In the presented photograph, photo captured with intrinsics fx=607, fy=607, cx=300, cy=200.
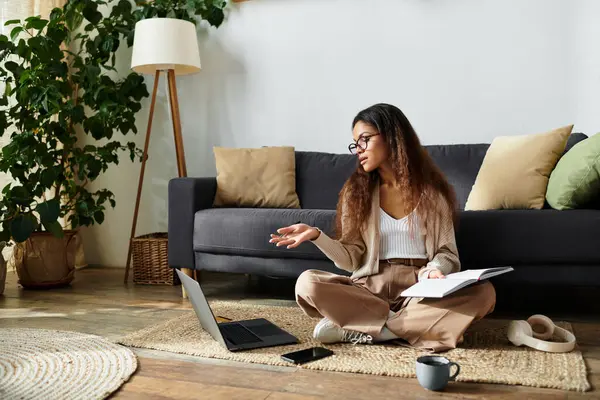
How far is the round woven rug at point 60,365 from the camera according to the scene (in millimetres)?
1659

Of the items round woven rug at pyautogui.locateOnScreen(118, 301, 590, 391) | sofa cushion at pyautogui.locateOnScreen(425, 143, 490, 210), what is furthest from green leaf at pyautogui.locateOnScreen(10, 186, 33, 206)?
sofa cushion at pyautogui.locateOnScreen(425, 143, 490, 210)

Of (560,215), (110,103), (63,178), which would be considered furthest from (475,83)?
(63,178)

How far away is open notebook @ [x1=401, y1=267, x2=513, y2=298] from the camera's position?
5.93 feet

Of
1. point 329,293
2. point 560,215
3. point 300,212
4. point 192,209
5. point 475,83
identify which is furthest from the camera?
point 475,83

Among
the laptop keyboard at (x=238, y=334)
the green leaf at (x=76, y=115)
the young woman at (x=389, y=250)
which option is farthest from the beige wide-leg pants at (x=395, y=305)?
the green leaf at (x=76, y=115)

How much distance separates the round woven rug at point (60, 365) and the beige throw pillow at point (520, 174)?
1.65m

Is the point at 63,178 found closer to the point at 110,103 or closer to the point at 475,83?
the point at 110,103

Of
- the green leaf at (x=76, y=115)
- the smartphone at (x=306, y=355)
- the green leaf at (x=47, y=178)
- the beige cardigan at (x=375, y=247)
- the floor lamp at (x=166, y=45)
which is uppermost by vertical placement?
the floor lamp at (x=166, y=45)

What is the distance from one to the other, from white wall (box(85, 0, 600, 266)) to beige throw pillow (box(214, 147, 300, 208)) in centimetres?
42

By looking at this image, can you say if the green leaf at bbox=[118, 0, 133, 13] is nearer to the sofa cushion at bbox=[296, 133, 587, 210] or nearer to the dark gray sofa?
the dark gray sofa

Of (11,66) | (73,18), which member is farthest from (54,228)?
(73,18)

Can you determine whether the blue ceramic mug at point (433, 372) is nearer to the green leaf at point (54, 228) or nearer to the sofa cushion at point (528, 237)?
the sofa cushion at point (528, 237)

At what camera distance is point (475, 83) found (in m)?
3.33

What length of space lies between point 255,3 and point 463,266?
2.16 meters
